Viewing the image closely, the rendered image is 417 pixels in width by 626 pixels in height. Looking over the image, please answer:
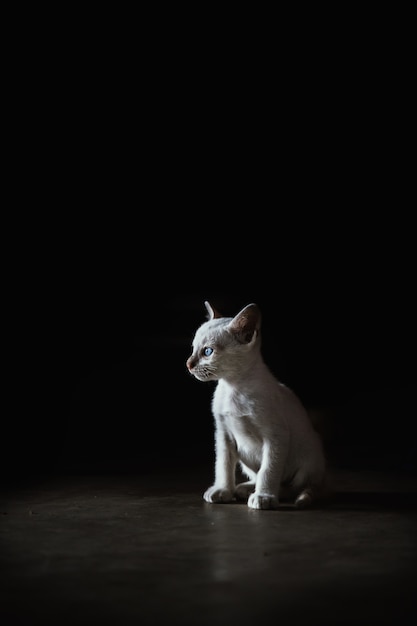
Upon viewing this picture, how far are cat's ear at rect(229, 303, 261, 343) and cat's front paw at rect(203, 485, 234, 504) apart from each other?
2.10ft

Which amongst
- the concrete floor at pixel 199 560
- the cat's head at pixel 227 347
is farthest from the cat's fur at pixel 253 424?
the concrete floor at pixel 199 560

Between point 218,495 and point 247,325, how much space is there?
2.38ft

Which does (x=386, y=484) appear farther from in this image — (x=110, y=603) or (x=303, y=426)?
(x=110, y=603)

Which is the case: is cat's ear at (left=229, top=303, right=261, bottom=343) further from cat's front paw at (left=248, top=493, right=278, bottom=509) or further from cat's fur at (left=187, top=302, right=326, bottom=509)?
cat's front paw at (left=248, top=493, right=278, bottom=509)

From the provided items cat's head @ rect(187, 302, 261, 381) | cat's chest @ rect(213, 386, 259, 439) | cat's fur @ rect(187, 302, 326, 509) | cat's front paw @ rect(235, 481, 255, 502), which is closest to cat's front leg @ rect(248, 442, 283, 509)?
cat's fur @ rect(187, 302, 326, 509)

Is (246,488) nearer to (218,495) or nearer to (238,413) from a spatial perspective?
(218,495)

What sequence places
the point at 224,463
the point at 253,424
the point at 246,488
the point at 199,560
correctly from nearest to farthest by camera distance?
the point at 199,560 → the point at 253,424 → the point at 224,463 → the point at 246,488

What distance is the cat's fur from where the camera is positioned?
10.9 feet

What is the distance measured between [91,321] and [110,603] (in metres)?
4.52

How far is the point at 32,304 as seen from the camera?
20.2ft

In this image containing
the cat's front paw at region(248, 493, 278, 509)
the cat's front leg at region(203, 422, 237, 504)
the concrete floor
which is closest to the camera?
the concrete floor

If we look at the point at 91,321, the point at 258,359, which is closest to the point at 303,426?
the point at 258,359

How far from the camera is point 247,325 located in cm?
340

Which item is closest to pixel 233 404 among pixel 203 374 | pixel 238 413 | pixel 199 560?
pixel 238 413
